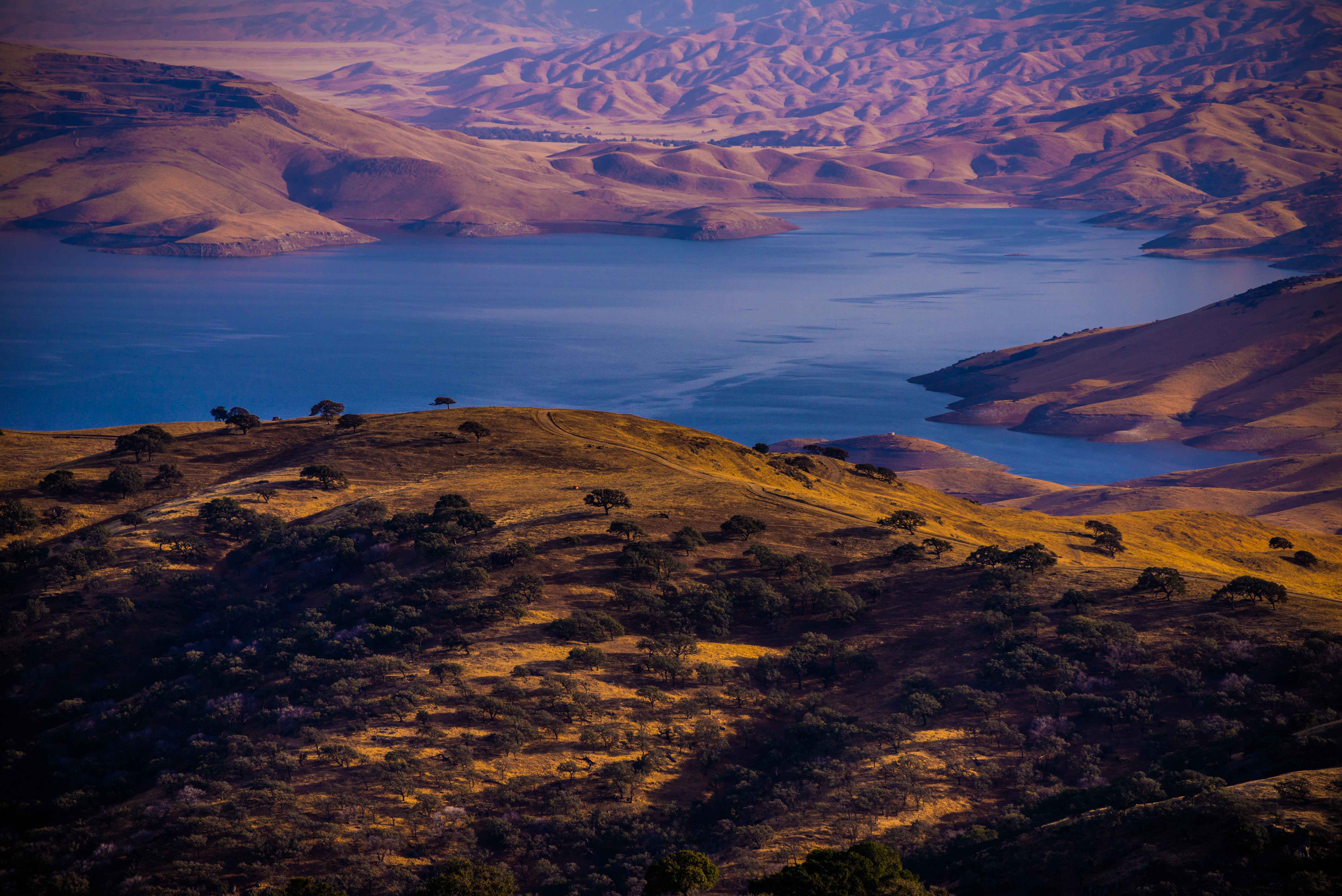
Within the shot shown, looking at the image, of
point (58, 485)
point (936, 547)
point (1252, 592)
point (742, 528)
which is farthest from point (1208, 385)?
point (58, 485)

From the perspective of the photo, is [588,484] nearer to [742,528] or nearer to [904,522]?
[742,528]

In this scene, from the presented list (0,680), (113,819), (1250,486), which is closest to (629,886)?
(113,819)

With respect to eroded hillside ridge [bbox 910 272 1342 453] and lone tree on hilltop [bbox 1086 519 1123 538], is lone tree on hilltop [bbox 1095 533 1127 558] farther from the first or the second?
eroded hillside ridge [bbox 910 272 1342 453]

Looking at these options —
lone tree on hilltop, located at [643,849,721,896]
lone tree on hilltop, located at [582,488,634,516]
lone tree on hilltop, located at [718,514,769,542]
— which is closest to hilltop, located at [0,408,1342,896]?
lone tree on hilltop, located at [718,514,769,542]

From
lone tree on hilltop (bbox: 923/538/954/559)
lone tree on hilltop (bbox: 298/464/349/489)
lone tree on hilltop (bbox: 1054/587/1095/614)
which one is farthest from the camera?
lone tree on hilltop (bbox: 298/464/349/489)

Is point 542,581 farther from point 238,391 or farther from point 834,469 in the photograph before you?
point 238,391

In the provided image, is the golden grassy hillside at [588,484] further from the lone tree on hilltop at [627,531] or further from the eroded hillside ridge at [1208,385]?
the eroded hillside ridge at [1208,385]
